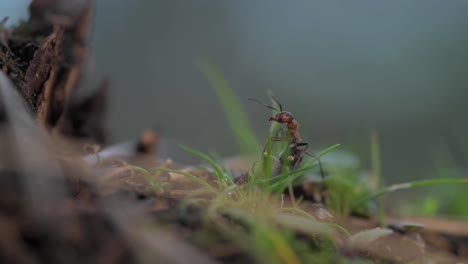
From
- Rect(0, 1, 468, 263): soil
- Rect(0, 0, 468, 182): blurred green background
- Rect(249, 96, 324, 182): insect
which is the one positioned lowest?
Rect(0, 1, 468, 263): soil

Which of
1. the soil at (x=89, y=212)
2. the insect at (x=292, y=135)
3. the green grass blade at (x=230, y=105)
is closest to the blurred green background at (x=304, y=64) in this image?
the green grass blade at (x=230, y=105)

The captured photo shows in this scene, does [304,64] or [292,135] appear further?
[304,64]

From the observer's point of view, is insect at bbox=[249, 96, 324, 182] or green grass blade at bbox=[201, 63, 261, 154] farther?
green grass blade at bbox=[201, 63, 261, 154]

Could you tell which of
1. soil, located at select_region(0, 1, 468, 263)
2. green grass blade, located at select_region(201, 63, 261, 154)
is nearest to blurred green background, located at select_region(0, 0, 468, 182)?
green grass blade, located at select_region(201, 63, 261, 154)

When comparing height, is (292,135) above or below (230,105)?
below

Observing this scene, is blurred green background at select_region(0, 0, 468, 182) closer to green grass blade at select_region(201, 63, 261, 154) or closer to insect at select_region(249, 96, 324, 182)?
green grass blade at select_region(201, 63, 261, 154)

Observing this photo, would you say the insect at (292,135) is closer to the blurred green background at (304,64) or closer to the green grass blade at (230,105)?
the green grass blade at (230,105)

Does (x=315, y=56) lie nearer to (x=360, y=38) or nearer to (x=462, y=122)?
(x=360, y=38)

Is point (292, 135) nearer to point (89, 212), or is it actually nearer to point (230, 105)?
point (230, 105)

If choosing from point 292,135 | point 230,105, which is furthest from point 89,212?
point 230,105
